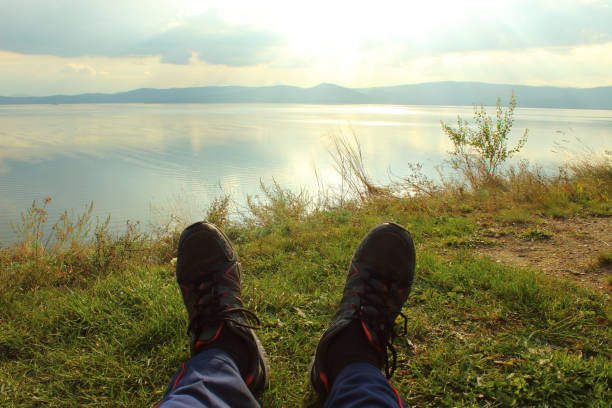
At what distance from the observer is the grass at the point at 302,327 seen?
1397 mm

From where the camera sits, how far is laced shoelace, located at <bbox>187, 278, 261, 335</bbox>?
4.98 feet

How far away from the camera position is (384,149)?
47.2 feet

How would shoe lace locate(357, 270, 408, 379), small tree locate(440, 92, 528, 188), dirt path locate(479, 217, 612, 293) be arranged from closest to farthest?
1. shoe lace locate(357, 270, 408, 379)
2. dirt path locate(479, 217, 612, 293)
3. small tree locate(440, 92, 528, 188)

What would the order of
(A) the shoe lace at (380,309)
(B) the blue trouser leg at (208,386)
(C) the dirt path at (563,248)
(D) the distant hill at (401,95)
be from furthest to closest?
1. (D) the distant hill at (401,95)
2. (C) the dirt path at (563,248)
3. (A) the shoe lace at (380,309)
4. (B) the blue trouser leg at (208,386)

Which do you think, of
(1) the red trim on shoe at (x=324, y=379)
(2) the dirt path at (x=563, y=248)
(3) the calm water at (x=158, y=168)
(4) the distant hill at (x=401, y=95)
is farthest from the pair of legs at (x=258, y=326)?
(4) the distant hill at (x=401, y=95)

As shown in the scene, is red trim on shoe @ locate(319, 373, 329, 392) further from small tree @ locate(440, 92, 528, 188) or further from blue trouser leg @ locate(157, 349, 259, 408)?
small tree @ locate(440, 92, 528, 188)

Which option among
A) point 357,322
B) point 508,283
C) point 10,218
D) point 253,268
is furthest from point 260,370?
point 10,218

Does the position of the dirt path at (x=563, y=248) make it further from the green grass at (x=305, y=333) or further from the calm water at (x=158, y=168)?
the calm water at (x=158, y=168)

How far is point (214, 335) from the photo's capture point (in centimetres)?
144

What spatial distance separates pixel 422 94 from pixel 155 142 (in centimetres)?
15773

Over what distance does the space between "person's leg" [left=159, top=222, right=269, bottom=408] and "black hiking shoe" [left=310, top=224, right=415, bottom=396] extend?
286mm

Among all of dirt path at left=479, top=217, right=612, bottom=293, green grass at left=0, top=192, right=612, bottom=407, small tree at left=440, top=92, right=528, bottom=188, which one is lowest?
green grass at left=0, top=192, right=612, bottom=407

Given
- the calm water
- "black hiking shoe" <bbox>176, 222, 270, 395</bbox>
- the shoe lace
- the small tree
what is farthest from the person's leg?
the small tree

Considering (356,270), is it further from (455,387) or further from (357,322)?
(455,387)
